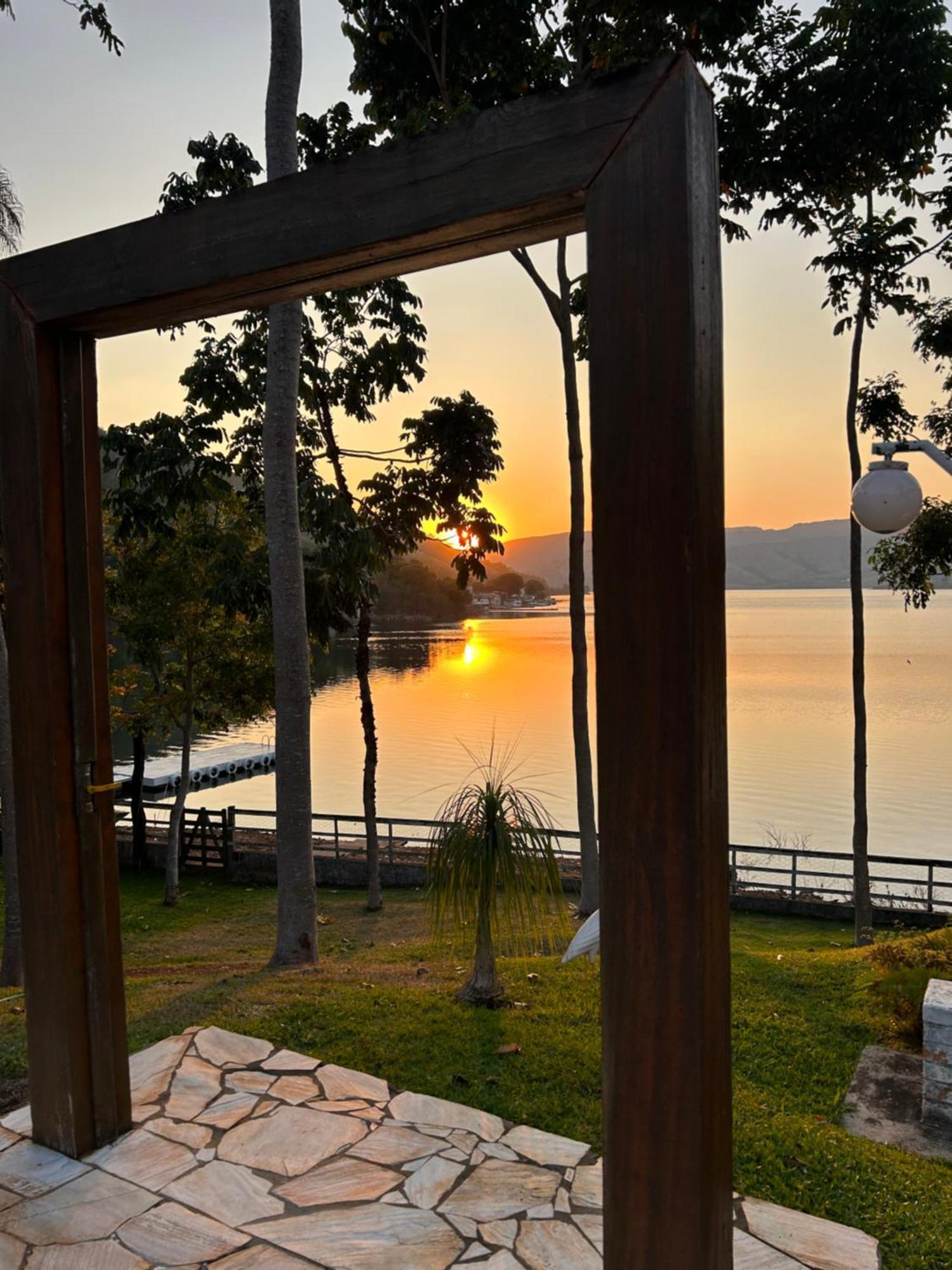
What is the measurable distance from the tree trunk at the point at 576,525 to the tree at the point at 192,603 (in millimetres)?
3000

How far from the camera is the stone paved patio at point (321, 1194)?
1895 millimetres

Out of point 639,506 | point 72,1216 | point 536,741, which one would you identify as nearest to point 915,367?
point 639,506

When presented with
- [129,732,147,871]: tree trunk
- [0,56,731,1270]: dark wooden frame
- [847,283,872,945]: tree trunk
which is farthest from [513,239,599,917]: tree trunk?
[129,732,147,871]: tree trunk

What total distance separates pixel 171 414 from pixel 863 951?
733 centimetres

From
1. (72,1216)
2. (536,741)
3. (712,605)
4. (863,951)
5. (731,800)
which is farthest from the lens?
(536,741)

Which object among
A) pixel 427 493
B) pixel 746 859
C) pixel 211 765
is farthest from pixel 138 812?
pixel 746 859

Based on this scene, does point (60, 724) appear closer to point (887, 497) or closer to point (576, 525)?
point (887, 497)

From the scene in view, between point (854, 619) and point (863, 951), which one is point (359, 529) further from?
point (863, 951)

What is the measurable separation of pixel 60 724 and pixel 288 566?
120 inches

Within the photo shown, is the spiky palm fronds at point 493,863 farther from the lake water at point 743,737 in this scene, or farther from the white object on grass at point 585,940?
the lake water at point 743,737

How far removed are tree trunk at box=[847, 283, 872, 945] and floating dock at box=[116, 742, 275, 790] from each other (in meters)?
14.2

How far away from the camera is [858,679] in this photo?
838 cm

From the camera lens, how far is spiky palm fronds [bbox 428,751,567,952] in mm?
3264

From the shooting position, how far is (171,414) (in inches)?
330
